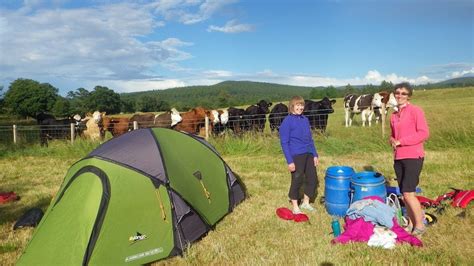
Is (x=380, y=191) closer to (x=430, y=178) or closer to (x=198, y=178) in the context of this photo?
(x=198, y=178)

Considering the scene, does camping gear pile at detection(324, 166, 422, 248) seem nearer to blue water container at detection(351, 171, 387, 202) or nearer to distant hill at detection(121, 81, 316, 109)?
blue water container at detection(351, 171, 387, 202)

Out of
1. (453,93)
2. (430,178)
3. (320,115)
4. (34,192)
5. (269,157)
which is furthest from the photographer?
(453,93)

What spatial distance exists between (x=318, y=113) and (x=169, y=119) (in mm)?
6725

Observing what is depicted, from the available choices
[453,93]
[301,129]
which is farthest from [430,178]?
[453,93]

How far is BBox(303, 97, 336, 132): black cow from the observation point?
16.2m

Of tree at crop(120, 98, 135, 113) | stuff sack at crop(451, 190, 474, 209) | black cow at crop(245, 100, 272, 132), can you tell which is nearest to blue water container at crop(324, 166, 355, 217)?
stuff sack at crop(451, 190, 474, 209)

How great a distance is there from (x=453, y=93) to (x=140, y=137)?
61265 mm

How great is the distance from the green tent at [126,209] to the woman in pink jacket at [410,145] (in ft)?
8.84

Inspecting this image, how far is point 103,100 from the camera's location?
7606 centimetres

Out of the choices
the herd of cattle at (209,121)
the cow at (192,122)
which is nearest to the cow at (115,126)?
the herd of cattle at (209,121)

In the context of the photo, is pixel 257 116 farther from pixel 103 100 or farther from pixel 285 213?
pixel 103 100

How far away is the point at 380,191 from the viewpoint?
17.8 feet

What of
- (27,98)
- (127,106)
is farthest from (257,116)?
(127,106)

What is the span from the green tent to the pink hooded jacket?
2.78 metres
